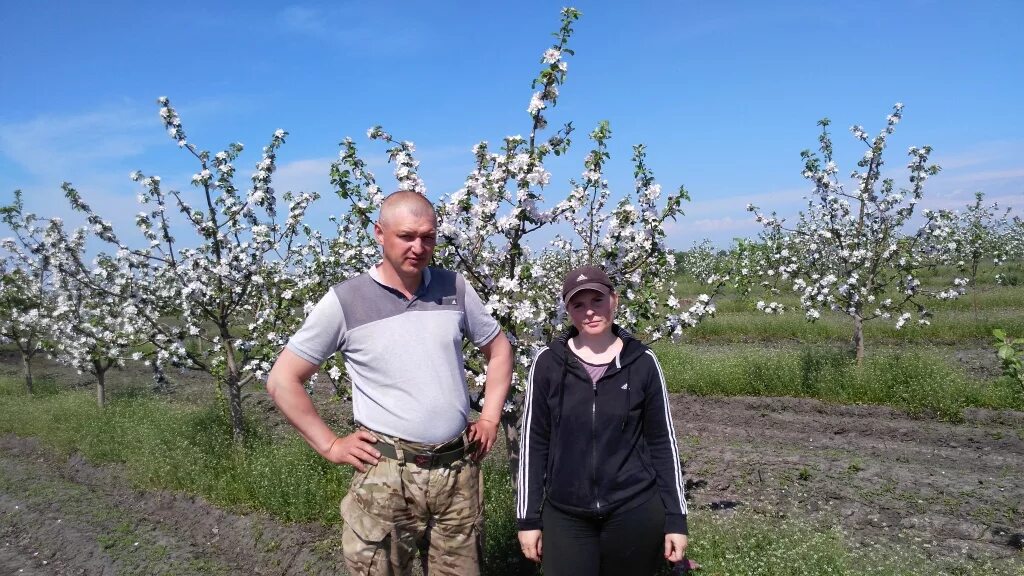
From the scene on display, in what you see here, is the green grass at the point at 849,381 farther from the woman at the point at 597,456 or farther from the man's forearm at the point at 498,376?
the man's forearm at the point at 498,376

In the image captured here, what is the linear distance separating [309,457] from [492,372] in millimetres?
4862

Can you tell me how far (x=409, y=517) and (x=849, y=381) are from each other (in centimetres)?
967

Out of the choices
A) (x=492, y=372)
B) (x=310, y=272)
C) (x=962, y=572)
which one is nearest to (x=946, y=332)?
(x=962, y=572)

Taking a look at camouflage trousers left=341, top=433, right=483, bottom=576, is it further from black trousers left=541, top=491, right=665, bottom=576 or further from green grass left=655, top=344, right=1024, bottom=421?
green grass left=655, top=344, right=1024, bottom=421

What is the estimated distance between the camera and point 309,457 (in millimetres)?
7246

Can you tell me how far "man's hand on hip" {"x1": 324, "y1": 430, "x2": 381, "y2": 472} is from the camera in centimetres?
282

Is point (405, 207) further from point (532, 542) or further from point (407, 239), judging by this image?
point (532, 542)

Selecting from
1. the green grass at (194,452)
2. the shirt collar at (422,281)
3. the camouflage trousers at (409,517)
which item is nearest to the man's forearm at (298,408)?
the camouflage trousers at (409,517)

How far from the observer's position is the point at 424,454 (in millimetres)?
2854

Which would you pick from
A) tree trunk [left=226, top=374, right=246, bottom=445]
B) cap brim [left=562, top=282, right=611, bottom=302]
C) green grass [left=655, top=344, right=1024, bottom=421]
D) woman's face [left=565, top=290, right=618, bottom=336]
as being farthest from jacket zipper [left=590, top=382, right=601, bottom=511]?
green grass [left=655, top=344, right=1024, bottom=421]

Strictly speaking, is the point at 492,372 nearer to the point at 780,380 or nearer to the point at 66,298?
the point at 780,380

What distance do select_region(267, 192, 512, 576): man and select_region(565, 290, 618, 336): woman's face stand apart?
1.88 ft

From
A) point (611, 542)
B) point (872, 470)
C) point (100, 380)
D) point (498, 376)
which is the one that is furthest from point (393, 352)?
point (100, 380)

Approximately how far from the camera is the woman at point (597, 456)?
9.09 feet
